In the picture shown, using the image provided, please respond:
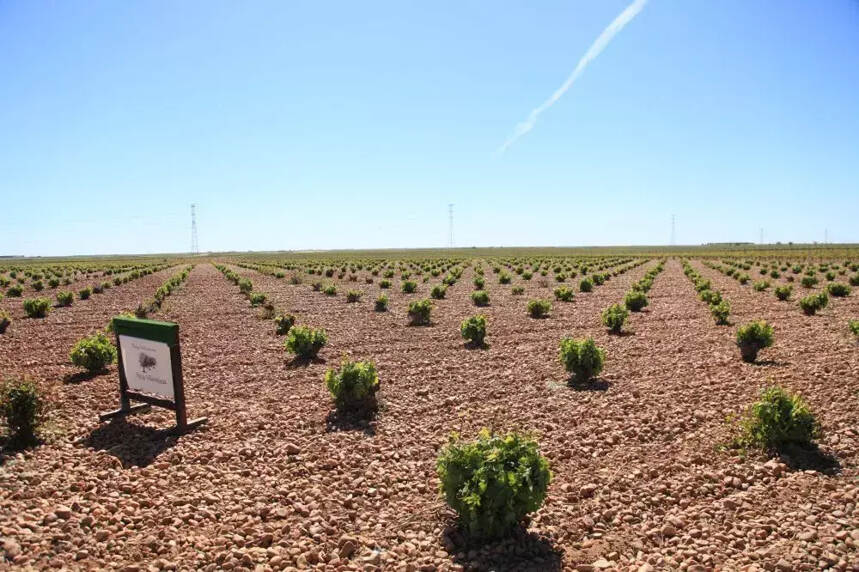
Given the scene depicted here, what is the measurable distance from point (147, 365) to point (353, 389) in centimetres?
343

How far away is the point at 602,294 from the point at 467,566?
1165 inches

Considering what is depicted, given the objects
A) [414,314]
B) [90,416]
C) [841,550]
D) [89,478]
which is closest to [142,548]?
[89,478]

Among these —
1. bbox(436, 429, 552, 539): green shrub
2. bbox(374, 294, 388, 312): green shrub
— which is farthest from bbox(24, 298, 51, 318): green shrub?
bbox(436, 429, 552, 539): green shrub

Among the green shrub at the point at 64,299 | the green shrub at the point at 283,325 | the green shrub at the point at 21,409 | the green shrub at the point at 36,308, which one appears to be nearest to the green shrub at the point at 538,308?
the green shrub at the point at 283,325

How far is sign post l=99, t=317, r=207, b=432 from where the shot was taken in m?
8.48

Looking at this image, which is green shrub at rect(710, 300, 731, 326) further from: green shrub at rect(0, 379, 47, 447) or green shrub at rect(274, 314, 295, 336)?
green shrub at rect(0, 379, 47, 447)

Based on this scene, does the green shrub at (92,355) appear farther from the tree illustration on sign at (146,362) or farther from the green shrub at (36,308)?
the green shrub at (36,308)

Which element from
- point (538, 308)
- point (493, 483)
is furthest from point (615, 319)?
point (493, 483)

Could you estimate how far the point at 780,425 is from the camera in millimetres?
7129

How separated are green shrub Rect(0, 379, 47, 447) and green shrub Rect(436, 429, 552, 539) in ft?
20.5

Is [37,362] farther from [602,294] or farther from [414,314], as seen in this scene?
[602,294]

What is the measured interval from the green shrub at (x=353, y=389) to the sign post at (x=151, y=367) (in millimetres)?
2270

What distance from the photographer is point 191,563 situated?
508cm

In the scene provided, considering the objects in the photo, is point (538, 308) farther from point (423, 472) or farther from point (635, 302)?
point (423, 472)
